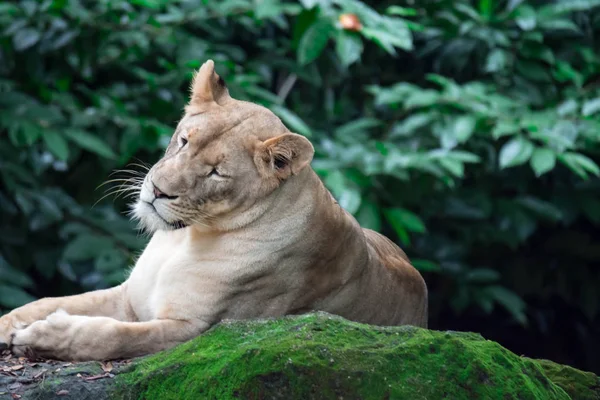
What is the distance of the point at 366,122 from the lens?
6.57 meters

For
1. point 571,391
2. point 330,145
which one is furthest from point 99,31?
point 571,391

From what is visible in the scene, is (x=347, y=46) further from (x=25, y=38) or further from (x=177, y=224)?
(x=177, y=224)

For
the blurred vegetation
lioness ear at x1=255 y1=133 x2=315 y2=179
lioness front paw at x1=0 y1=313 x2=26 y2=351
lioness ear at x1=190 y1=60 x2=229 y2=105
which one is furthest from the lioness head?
the blurred vegetation

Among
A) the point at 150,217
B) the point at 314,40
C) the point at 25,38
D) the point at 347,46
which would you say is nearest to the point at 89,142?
the point at 25,38

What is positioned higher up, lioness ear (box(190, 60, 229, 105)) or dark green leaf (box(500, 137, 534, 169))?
lioness ear (box(190, 60, 229, 105))

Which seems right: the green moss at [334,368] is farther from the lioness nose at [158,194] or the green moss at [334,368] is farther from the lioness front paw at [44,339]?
the lioness nose at [158,194]

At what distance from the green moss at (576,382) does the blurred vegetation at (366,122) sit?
7.15ft

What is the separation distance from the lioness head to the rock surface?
579mm

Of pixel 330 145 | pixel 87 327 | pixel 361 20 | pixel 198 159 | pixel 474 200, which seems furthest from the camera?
pixel 474 200

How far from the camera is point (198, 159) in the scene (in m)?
3.60

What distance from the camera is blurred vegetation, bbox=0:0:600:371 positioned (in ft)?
19.0

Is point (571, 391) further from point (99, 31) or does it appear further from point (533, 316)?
point (533, 316)

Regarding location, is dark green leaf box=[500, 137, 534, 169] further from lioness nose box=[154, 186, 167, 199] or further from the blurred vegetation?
lioness nose box=[154, 186, 167, 199]

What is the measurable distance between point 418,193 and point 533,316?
2.19 metres
